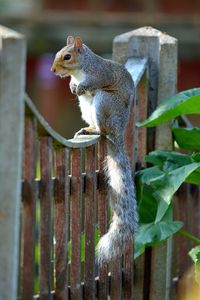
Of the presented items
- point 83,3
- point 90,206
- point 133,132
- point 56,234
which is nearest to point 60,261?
point 56,234

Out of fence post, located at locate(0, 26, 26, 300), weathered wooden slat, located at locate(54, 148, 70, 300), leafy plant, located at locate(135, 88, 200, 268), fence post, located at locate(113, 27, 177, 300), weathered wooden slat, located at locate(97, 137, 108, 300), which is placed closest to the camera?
fence post, located at locate(0, 26, 26, 300)

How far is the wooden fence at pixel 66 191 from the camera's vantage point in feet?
9.92

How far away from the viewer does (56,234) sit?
3.59 meters

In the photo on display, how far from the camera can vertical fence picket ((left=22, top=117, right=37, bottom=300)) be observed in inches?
126

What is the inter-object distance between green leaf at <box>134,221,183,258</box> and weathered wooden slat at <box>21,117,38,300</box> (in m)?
1.11

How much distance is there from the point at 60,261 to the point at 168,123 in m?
1.41

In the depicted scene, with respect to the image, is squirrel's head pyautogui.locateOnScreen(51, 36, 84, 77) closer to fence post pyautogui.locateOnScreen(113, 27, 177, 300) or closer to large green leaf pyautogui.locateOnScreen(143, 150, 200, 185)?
fence post pyautogui.locateOnScreen(113, 27, 177, 300)

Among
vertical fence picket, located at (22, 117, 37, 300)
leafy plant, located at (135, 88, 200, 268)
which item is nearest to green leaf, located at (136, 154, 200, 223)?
leafy plant, located at (135, 88, 200, 268)

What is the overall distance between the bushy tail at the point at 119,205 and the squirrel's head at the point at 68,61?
17.1 inches

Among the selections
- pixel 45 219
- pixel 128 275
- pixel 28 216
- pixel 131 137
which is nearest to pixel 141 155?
pixel 131 137

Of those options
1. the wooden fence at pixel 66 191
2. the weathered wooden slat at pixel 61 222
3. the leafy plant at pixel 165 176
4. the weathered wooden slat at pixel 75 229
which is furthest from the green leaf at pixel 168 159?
the weathered wooden slat at pixel 61 222

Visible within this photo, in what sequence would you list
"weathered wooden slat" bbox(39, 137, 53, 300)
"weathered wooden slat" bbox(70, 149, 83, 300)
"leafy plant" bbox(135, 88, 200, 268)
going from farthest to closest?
"leafy plant" bbox(135, 88, 200, 268) → "weathered wooden slat" bbox(70, 149, 83, 300) → "weathered wooden slat" bbox(39, 137, 53, 300)

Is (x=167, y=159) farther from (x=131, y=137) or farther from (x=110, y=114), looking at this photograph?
(x=110, y=114)

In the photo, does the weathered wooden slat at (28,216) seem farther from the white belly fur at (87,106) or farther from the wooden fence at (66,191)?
the white belly fur at (87,106)
